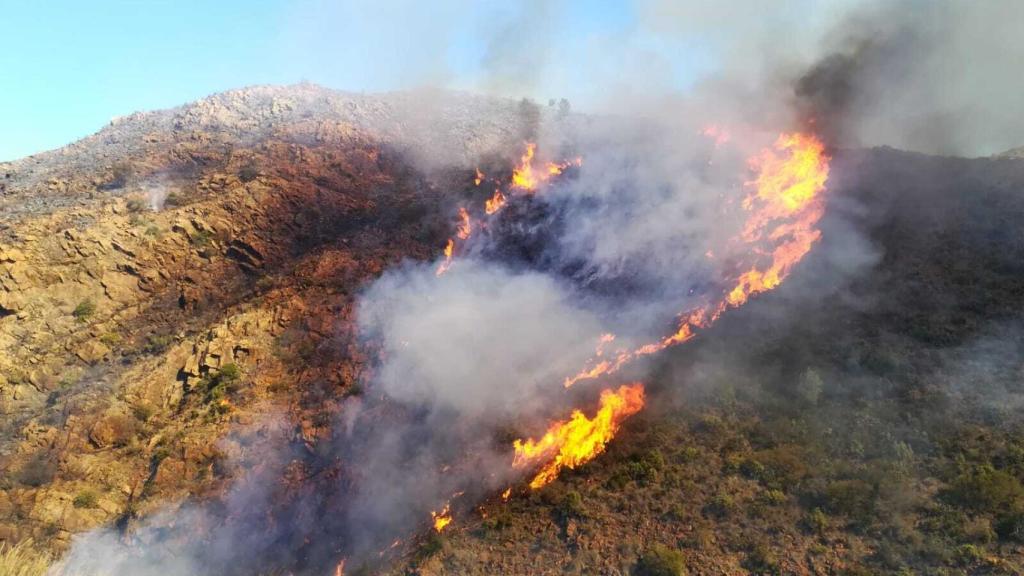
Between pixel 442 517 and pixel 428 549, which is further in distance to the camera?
pixel 442 517

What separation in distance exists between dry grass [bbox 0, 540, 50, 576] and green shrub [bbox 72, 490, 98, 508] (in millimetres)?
1744

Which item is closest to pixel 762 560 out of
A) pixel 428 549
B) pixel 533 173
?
pixel 428 549

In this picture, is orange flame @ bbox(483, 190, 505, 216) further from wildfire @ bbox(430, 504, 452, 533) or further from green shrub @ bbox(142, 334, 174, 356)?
wildfire @ bbox(430, 504, 452, 533)

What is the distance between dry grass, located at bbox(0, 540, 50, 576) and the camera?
1660 centimetres

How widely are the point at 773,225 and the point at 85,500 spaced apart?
37642 mm

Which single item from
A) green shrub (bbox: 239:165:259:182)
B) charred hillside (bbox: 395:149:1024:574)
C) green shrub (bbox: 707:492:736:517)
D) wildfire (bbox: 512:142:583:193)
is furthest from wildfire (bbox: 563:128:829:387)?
green shrub (bbox: 239:165:259:182)

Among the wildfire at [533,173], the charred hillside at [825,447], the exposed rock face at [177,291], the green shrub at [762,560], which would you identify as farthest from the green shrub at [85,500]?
the wildfire at [533,173]

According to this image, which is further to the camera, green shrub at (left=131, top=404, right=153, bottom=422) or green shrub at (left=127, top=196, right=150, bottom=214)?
green shrub at (left=127, top=196, right=150, bottom=214)

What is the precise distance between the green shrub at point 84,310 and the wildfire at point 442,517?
2280 centimetres

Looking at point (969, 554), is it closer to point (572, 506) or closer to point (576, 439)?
point (572, 506)

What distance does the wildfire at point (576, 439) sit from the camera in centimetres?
2092

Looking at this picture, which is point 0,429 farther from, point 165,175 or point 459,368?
point 165,175

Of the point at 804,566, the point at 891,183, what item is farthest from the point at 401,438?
the point at 891,183

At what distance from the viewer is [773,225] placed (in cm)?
3309
